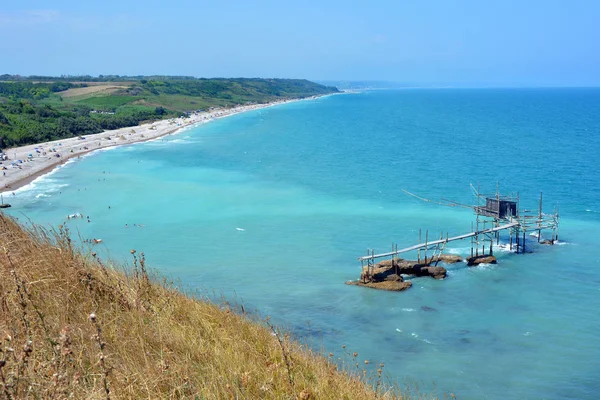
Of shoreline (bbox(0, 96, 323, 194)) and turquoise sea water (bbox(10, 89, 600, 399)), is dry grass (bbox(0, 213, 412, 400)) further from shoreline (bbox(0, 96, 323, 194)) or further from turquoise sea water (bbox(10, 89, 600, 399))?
shoreline (bbox(0, 96, 323, 194))

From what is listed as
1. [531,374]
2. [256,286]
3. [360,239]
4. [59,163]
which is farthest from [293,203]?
[59,163]

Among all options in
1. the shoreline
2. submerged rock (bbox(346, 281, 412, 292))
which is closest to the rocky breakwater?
submerged rock (bbox(346, 281, 412, 292))

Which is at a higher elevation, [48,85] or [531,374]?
[48,85]

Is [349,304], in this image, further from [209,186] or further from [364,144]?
[364,144]

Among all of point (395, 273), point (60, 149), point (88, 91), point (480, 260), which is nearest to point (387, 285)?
point (395, 273)

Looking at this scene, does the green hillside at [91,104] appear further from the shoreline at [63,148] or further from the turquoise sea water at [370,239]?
the turquoise sea water at [370,239]

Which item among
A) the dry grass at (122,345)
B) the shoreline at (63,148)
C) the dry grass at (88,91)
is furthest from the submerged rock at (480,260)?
the dry grass at (88,91)

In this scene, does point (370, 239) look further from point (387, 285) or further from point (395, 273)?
point (387, 285)
